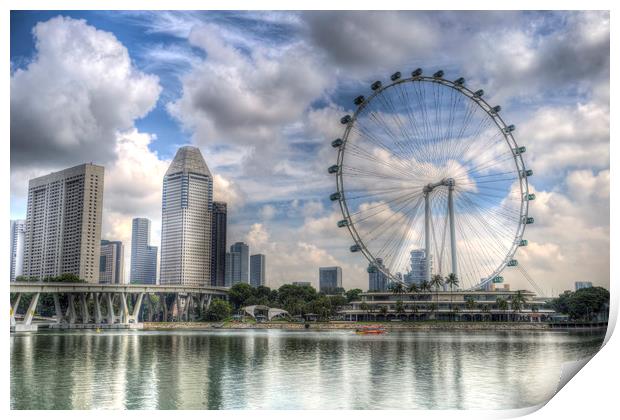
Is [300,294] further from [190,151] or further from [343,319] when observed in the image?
[190,151]

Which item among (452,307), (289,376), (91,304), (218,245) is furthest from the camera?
(218,245)

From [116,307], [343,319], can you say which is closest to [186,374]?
[343,319]

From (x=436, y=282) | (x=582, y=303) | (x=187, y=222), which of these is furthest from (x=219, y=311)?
(x=187, y=222)

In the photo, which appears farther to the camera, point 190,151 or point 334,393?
point 190,151

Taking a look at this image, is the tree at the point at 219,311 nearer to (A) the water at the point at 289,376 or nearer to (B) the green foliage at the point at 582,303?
(A) the water at the point at 289,376

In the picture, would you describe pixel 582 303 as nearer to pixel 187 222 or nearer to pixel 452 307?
pixel 452 307
